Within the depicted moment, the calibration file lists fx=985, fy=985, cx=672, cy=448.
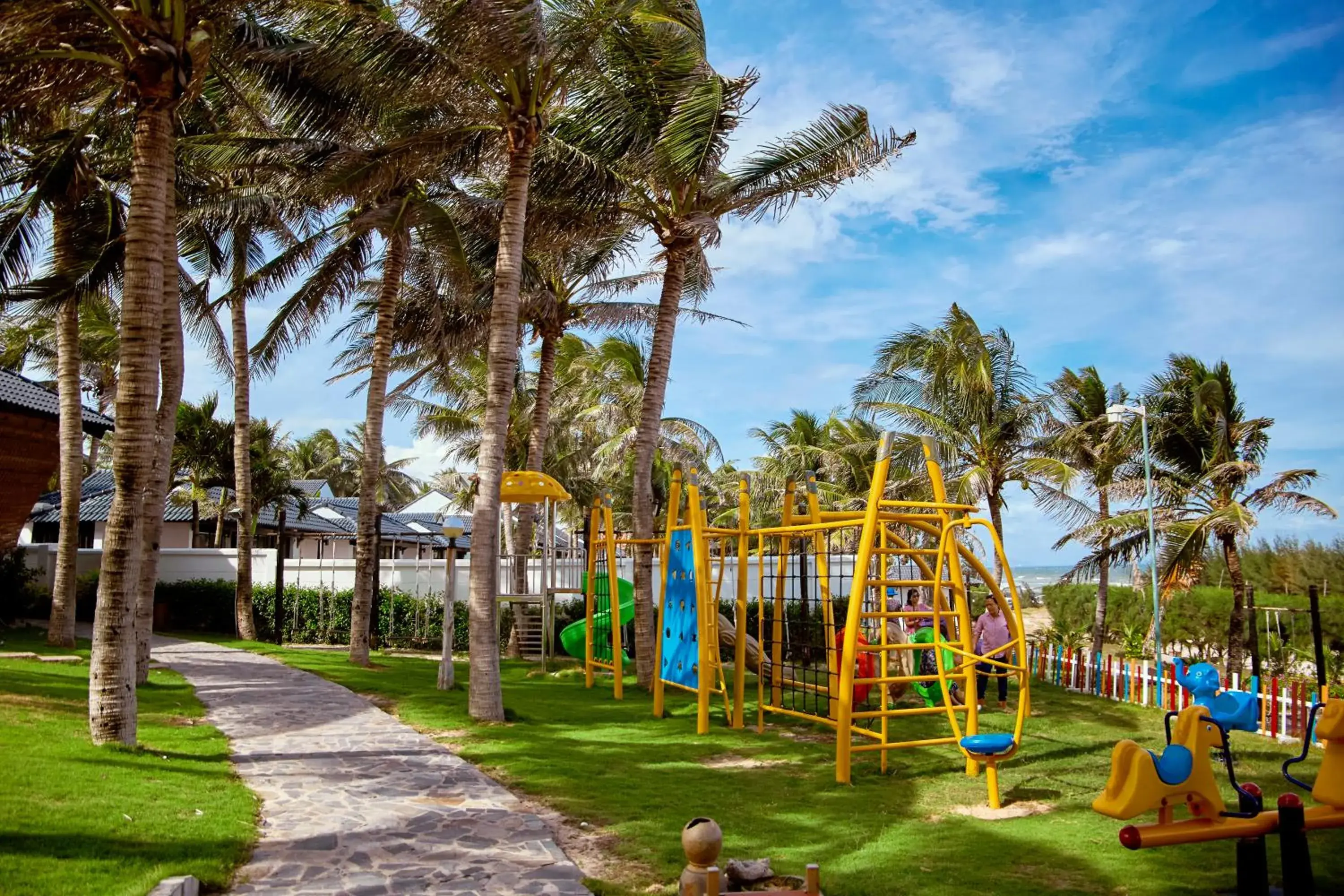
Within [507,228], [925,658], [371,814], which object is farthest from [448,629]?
[371,814]

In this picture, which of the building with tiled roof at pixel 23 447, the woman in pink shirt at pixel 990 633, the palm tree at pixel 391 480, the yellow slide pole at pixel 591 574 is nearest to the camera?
the woman in pink shirt at pixel 990 633

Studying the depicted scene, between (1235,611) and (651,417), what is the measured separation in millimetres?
9851

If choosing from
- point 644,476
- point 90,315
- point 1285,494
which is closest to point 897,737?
point 644,476

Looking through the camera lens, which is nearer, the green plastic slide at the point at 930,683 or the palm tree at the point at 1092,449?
the green plastic slide at the point at 930,683

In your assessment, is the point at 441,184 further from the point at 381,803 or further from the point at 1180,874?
the point at 1180,874

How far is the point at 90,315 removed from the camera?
83.0 ft

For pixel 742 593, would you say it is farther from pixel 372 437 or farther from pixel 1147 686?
pixel 372 437

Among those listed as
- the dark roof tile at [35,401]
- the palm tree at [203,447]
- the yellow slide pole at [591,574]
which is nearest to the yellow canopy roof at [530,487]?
the yellow slide pole at [591,574]

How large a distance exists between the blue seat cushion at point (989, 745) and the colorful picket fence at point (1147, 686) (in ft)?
15.2

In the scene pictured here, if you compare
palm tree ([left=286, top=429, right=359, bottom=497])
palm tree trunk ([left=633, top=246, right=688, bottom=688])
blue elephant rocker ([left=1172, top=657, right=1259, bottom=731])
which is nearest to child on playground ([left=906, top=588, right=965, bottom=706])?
blue elephant rocker ([left=1172, top=657, right=1259, bottom=731])

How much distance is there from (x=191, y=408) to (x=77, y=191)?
1819 cm

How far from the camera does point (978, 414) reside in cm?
1950

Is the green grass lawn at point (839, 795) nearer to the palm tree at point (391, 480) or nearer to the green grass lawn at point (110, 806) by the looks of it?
the green grass lawn at point (110, 806)

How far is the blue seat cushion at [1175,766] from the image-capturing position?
556 centimetres
